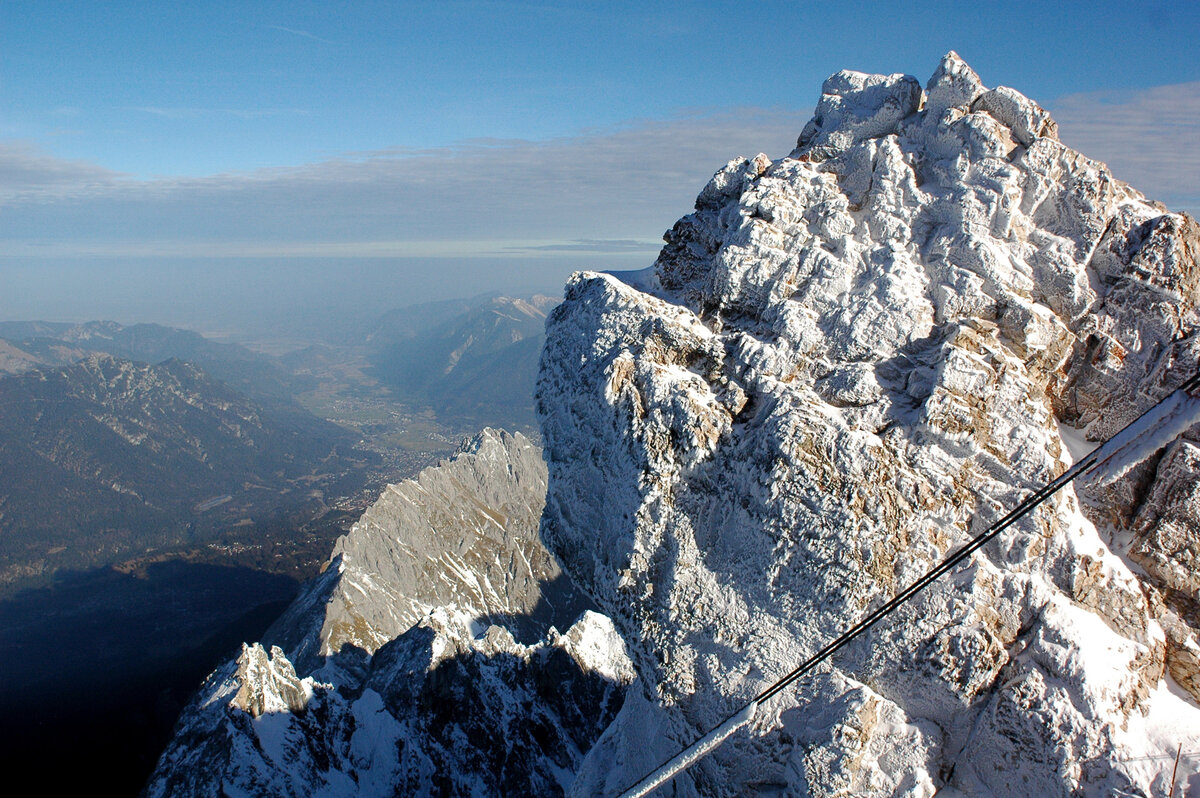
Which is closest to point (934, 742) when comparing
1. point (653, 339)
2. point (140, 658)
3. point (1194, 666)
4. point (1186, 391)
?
point (1194, 666)

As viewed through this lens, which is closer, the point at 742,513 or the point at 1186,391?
the point at 1186,391

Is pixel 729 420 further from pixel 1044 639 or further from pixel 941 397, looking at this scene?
pixel 1044 639

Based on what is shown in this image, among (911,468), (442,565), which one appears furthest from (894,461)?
(442,565)

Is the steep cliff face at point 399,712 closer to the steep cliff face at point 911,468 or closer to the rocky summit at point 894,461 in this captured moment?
the rocky summit at point 894,461

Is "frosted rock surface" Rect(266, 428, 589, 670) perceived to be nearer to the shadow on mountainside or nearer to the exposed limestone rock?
the exposed limestone rock

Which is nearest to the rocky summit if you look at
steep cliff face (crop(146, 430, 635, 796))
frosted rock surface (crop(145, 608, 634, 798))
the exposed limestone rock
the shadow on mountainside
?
frosted rock surface (crop(145, 608, 634, 798))

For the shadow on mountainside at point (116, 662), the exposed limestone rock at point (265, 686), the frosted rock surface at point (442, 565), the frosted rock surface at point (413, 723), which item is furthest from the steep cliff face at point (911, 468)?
the shadow on mountainside at point (116, 662)

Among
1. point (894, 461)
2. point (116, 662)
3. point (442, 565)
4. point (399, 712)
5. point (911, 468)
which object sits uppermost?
point (894, 461)

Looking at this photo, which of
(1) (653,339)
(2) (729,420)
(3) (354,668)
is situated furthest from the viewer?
(3) (354,668)

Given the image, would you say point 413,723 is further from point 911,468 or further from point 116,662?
point 116,662
